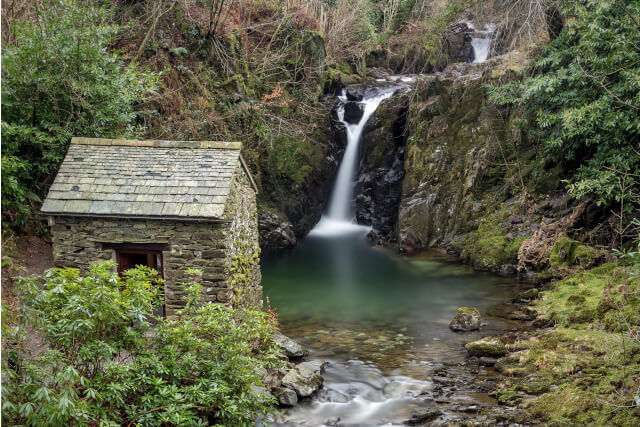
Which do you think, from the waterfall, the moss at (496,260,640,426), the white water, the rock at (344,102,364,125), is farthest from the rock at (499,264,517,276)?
the white water

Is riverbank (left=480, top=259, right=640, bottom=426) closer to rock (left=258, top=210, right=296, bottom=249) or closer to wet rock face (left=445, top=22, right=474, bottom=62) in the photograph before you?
rock (left=258, top=210, right=296, bottom=249)

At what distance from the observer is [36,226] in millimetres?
10508

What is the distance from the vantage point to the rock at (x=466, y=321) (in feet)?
38.0

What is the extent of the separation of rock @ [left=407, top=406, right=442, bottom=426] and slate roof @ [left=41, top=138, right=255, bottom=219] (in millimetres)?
4863

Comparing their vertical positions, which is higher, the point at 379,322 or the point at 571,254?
the point at 571,254

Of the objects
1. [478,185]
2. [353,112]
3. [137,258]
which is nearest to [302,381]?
[137,258]

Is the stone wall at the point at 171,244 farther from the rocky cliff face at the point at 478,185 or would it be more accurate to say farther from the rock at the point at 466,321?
the rocky cliff face at the point at 478,185

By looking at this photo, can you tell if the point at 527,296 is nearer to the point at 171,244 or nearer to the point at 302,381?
the point at 302,381

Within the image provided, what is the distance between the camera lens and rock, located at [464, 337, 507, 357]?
9867 mm

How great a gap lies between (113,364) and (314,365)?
499 cm

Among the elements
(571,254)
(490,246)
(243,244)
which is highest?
(243,244)

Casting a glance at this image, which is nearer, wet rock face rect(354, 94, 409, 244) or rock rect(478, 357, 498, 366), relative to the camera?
rock rect(478, 357, 498, 366)

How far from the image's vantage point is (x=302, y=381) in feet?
28.4

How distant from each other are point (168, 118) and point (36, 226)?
6228 mm
